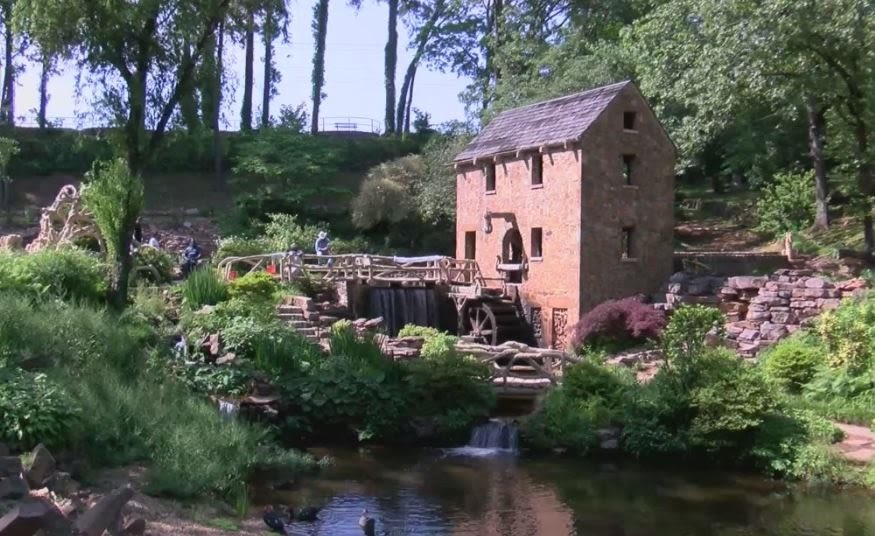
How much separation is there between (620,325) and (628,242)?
12.9ft

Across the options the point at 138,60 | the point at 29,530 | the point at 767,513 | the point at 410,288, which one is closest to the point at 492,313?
the point at 410,288

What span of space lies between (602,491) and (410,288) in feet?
45.3

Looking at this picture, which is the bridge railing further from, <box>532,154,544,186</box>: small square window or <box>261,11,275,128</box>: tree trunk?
<box>261,11,275,128</box>: tree trunk

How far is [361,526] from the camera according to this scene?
12117 mm

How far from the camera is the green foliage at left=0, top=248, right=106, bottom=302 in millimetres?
18422

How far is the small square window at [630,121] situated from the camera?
27953 mm

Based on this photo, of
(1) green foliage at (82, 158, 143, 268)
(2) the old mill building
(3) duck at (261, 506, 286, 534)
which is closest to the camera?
(3) duck at (261, 506, 286, 534)

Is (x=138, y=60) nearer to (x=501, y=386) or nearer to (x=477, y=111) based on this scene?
(x=501, y=386)

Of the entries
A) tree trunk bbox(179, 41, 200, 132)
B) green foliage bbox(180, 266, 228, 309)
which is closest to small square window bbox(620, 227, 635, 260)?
green foliage bbox(180, 266, 228, 309)

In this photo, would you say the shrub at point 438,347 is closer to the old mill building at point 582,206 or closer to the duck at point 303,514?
the old mill building at point 582,206

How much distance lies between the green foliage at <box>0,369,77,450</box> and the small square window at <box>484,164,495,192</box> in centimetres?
2082

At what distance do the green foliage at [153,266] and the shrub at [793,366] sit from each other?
15870 mm

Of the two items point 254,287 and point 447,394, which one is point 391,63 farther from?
point 447,394

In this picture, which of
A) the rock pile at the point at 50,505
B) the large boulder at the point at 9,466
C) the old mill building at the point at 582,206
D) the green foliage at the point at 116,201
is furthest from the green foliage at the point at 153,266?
the large boulder at the point at 9,466
